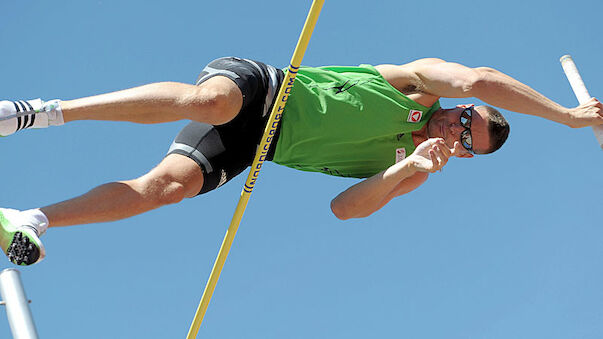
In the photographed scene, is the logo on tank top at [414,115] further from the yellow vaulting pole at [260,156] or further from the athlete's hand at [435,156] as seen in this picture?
the yellow vaulting pole at [260,156]

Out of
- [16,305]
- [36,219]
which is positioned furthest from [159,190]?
[16,305]

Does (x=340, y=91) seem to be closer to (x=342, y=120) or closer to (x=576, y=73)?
(x=342, y=120)

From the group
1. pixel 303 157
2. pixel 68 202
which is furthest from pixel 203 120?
pixel 303 157

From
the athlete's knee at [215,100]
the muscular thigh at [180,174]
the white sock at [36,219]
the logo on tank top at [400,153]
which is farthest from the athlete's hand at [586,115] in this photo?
the white sock at [36,219]

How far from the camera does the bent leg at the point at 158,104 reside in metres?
4.91

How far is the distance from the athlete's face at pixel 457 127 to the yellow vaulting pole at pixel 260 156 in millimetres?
1417

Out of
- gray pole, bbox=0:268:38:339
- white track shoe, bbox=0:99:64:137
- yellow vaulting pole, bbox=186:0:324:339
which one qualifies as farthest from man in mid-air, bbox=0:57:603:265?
gray pole, bbox=0:268:38:339

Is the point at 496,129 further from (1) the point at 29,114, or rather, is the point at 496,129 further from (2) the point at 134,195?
(1) the point at 29,114

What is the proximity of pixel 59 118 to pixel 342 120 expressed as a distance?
2150 millimetres

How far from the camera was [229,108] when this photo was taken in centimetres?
529

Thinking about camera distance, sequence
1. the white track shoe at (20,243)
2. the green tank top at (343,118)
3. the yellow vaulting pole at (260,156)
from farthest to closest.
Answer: the green tank top at (343,118) < the yellow vaulting pole at (260,156) < the white track shoe at (20,243)

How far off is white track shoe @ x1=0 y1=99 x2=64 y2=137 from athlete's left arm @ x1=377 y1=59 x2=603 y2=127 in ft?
8.45

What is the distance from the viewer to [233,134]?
5926mm

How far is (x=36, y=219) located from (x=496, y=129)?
11.6 ft
